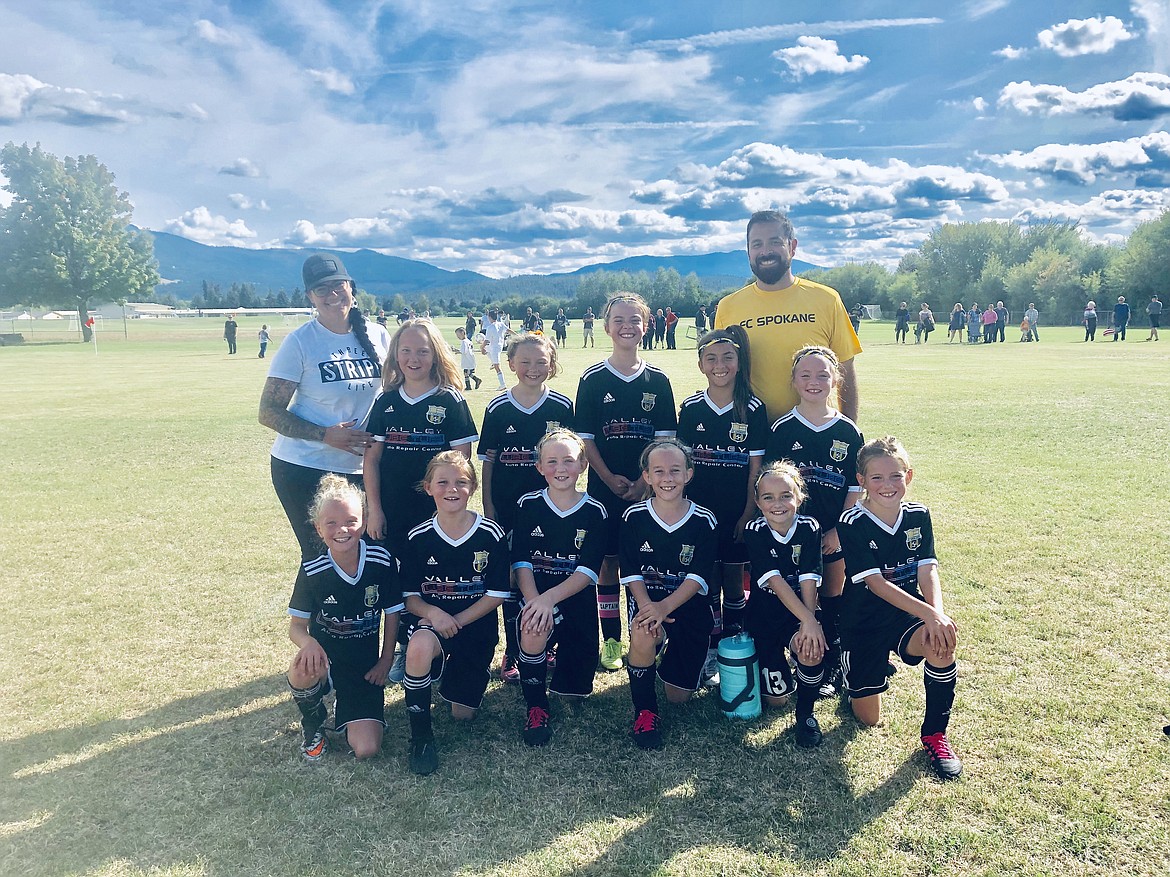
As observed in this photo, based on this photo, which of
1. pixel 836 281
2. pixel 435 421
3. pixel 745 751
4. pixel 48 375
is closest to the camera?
pixel 745 751

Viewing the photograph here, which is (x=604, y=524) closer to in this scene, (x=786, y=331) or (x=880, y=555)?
(x=880, y=555)

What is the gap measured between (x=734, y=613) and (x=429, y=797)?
2.22m

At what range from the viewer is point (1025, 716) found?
368cm

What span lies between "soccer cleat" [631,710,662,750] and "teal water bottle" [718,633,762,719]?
438 mm

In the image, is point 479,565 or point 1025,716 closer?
point 1025,716

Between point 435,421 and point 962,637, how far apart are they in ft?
12.1

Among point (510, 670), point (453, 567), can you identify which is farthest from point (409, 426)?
point (510, 670)

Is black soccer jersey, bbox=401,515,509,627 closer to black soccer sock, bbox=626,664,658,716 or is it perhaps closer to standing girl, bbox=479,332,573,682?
standing girl, bbox=479,332,573,682

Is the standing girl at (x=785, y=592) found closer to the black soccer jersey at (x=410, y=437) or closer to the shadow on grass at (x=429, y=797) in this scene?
the shadow on grass at (x=429, y=797)

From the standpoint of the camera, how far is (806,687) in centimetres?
366

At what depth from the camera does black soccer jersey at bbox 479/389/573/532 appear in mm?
4387

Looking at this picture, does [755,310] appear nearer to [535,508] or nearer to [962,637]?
[535,508]

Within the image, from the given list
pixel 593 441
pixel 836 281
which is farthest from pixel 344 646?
pixel 836 281

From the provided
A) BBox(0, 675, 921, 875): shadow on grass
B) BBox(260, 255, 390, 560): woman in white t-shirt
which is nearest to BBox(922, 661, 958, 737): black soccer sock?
BBox(0, 675, 921, 875): shadow on grass
